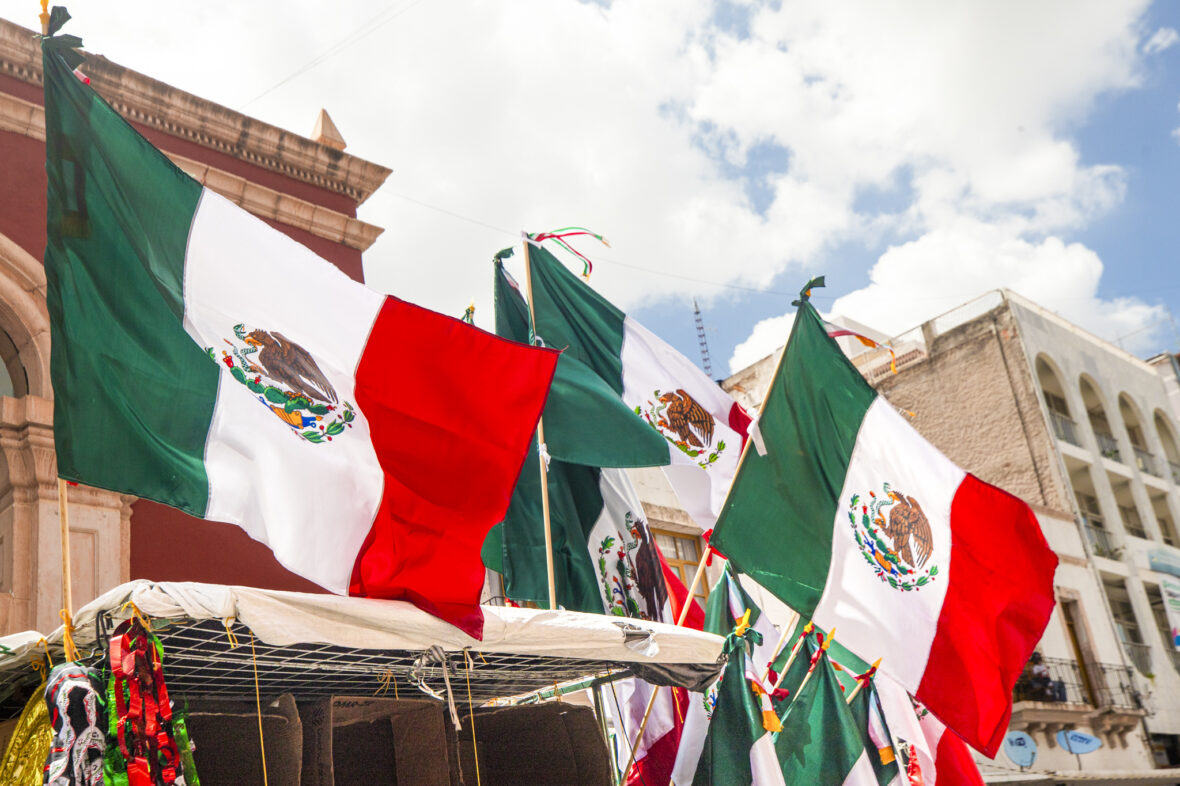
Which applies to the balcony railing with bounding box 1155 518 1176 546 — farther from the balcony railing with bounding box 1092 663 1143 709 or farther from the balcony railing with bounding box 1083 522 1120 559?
the balcony railing with bounding box 1092 663 1143 709

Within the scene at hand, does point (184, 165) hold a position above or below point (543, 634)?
above

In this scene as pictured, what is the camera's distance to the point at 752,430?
739 cm

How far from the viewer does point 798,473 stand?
7.63m

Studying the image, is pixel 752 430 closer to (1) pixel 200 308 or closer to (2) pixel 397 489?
(2) pixel 397 489

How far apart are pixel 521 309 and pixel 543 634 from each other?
12.3ft

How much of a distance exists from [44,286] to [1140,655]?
80.0 ft

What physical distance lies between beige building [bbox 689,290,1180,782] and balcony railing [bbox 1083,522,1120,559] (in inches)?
1.9

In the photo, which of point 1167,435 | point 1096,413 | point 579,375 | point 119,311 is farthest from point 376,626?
point 1167,435

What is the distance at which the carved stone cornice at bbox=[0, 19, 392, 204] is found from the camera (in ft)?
28.9

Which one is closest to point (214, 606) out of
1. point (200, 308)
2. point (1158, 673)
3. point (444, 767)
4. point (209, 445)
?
point (209, 445)

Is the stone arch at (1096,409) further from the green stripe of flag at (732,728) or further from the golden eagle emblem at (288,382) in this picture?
Result: the golden eagle emblem at (288,382)

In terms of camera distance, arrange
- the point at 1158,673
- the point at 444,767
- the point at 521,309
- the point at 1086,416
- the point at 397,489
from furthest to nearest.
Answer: the point at 1086,416 < the point at 1158,673 < the point at 521,309 < the point at 444,767 < the point at 397,489

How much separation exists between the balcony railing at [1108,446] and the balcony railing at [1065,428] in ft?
4.46

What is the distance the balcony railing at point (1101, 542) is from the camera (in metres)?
25.1
